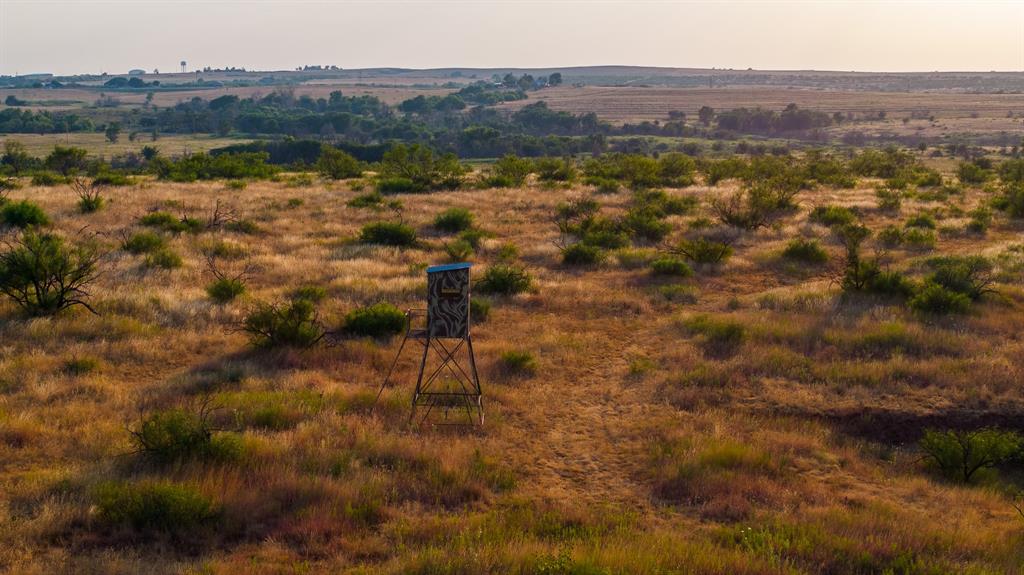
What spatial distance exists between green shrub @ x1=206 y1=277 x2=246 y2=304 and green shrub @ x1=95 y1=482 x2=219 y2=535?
7804mm

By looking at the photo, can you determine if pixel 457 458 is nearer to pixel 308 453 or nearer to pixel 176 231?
pixel 308 453

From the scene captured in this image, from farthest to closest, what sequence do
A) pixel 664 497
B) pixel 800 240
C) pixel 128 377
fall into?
pixel 800 240 → pixel 128 377 → pixel 664 497

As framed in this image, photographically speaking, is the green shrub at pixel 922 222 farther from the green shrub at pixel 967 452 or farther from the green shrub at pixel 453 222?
the green shrub at pixel 967 452

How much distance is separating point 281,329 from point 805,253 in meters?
14.7

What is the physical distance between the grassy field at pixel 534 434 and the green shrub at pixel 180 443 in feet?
0.21

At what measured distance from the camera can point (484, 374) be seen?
10.6 metres

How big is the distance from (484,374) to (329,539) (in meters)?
4.75

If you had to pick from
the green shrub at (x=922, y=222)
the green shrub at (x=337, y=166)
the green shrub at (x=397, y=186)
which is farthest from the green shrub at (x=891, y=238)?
the green shrub at (x=337, y=166)

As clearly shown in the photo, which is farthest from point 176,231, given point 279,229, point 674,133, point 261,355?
point 674,133

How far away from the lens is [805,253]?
19312 mm

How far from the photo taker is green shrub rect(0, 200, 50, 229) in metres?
19.0

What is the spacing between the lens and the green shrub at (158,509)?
611 cm

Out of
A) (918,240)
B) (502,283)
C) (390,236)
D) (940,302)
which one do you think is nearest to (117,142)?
(390,236)

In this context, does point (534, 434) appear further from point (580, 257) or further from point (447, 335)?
point (580, 257)
